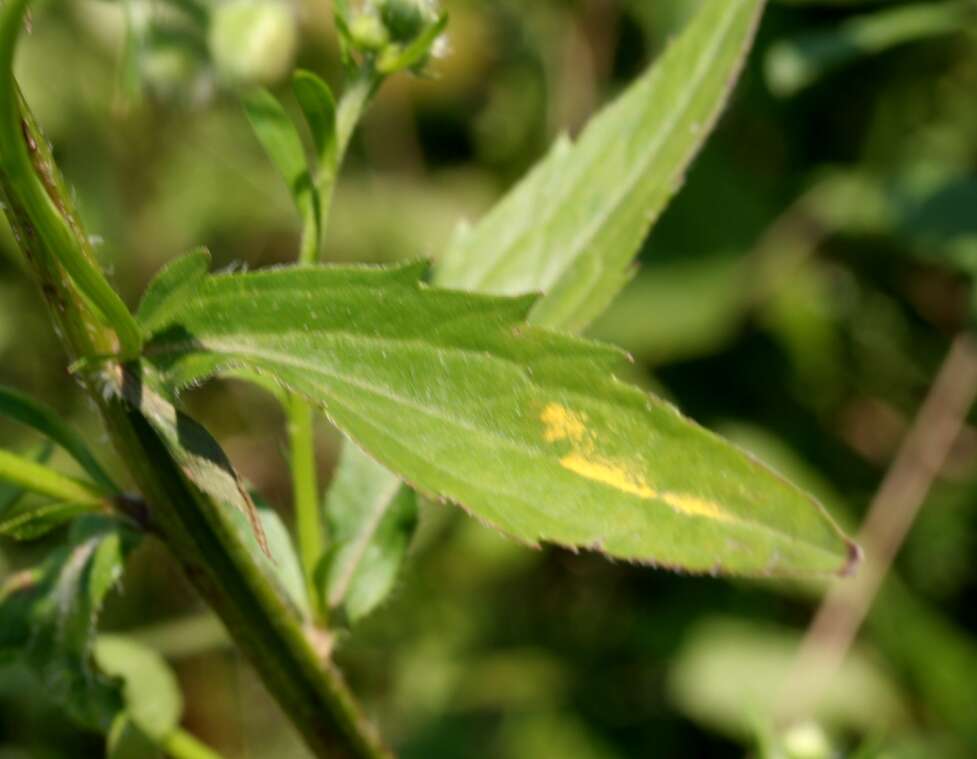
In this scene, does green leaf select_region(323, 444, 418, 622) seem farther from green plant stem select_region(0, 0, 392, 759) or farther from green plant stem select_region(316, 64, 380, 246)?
green plant stem select_region(316, 64, 380, 246)

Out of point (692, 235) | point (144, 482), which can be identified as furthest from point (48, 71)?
point (144, 482)

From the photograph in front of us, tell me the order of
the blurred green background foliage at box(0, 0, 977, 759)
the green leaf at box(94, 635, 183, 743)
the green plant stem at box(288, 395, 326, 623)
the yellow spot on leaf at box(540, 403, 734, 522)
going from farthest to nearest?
1. the blurred green background foliage at box(0, 0, 977, 759)
2. the green leaf at box(94, 635, 183, 743)
3. the green plant stem at box(288, 395, 326, 623)
4. the yellow spot on leaf at box(540, 403, 734, 522)

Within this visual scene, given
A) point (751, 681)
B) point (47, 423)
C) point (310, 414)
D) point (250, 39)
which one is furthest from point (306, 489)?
point (751, 681)

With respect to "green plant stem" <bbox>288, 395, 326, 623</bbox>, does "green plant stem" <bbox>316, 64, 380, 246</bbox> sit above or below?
above

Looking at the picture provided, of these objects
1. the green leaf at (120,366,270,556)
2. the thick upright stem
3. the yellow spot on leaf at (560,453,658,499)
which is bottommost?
the thick upright stem

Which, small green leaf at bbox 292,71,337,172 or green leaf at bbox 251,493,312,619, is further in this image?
green leaf at bbox 251,493,312,619

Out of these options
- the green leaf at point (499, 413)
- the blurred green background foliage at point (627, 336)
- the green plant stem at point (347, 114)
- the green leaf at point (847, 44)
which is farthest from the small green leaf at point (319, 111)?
the blurred green background foliage at point (627, 336)

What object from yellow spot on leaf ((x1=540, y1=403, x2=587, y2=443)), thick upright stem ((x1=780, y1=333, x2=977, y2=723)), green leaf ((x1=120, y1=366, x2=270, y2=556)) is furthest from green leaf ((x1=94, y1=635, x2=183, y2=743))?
thick upright stem ((x1=780, y1=333, x2=977, y2=723))
